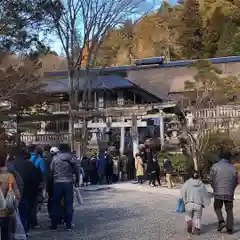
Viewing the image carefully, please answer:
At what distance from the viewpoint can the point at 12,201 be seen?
6.20 meters

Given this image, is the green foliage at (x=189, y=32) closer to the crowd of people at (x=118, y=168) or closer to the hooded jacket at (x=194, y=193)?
the crowd of people at (x=118, y=168)

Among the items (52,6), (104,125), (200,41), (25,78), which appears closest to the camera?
(52,6)

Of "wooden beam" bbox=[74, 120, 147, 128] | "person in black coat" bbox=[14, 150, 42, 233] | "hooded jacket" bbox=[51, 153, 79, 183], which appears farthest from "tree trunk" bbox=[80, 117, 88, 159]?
"person in black coat" bbox=[14, 150, 42, 233]

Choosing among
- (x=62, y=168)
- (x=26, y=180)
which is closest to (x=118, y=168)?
(x=62, y=168)

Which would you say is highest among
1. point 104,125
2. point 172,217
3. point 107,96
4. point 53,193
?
point 107,96

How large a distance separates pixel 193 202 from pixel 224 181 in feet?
2.24

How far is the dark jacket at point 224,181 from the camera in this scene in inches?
362

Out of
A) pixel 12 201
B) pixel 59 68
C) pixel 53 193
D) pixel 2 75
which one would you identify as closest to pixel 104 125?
pixel 2 75

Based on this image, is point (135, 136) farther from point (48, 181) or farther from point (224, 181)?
point (224, 181)

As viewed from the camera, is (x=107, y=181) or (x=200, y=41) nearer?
(x=107, y=181)

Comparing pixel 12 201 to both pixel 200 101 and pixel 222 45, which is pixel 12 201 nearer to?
pixel 200 101

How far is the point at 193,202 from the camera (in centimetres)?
908

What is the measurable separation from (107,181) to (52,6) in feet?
24.8

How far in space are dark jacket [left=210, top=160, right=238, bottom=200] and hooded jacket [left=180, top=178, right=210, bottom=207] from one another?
0.25 m
